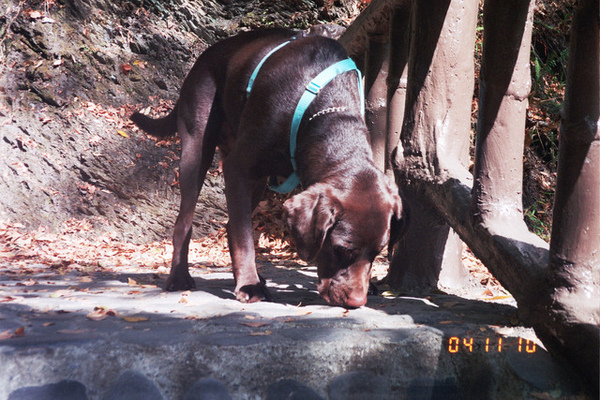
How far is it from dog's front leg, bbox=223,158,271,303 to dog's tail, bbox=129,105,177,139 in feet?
3.76

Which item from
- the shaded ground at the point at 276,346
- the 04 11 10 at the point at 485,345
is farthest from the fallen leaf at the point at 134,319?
the 04 11 10 at the point at 485,345

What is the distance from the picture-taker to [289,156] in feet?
10.2

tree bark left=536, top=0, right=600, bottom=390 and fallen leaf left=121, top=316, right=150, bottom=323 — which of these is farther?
fallen leaf left=121, top=316, right=150, bottom=323

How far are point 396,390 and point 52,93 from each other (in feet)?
21.3

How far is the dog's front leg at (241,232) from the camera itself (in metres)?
3.00

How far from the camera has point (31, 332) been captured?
214 centimetres

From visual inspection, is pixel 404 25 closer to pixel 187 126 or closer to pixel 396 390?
pixel 187 126

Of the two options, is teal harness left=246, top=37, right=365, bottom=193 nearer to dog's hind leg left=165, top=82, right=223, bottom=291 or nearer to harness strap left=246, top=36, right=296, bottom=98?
harness strap left=246, top=36, right=296, bottom=98

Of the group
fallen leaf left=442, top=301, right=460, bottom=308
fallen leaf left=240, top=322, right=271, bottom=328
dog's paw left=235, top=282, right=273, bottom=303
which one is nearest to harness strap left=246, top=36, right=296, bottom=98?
dog's paw left=235, top=282, right=273, bottom=303

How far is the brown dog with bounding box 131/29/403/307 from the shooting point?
2.65 metres

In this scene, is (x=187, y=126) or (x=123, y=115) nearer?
(x=187, y=126)

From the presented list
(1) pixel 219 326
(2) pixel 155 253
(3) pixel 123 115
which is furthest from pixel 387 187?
(3) pixel 123 115

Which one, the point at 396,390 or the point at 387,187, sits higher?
the point at 387,187

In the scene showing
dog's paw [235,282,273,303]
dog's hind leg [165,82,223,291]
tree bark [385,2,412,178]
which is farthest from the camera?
tree bark [385,2,412,178]
